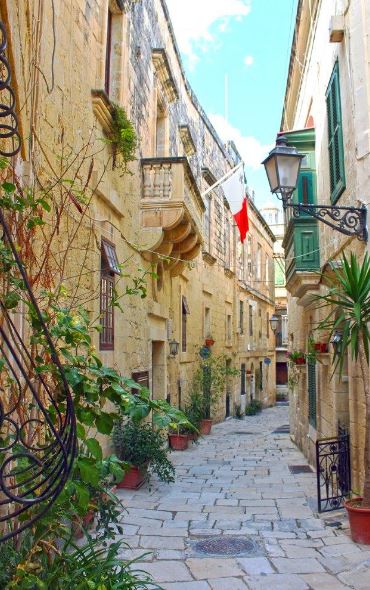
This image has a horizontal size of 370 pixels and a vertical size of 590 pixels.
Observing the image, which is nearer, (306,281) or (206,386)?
(306,281)

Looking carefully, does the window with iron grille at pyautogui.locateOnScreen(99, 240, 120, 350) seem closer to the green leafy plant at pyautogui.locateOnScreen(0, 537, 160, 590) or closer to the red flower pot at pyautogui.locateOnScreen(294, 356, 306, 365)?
the green leafy plant at pyautogui.locateOnScreen(0, 537, 160, 590)

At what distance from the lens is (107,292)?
25.2ft

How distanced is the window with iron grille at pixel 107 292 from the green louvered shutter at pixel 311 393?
448 cm

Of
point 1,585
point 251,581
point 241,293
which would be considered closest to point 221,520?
Answer: point 251,581

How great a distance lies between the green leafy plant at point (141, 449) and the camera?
7.66 metres

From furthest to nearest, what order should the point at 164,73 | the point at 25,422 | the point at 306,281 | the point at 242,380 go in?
the point at 242,380, the point at 164,73, the point at 306,281, the point at 25,422

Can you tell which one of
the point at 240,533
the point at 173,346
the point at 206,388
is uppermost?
the point at 173,346

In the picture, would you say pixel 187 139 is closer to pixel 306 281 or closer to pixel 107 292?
pixel 306 281

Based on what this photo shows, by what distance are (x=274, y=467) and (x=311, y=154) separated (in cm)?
579

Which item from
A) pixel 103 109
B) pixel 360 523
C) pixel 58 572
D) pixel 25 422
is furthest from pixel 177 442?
pixel 25 422

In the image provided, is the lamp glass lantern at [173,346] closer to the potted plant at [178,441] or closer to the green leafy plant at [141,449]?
the potted plant at [178,441]

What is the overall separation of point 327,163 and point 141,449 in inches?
202

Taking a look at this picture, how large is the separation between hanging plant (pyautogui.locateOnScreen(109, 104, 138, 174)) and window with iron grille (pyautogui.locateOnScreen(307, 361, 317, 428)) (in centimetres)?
532

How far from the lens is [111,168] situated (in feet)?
25.3
